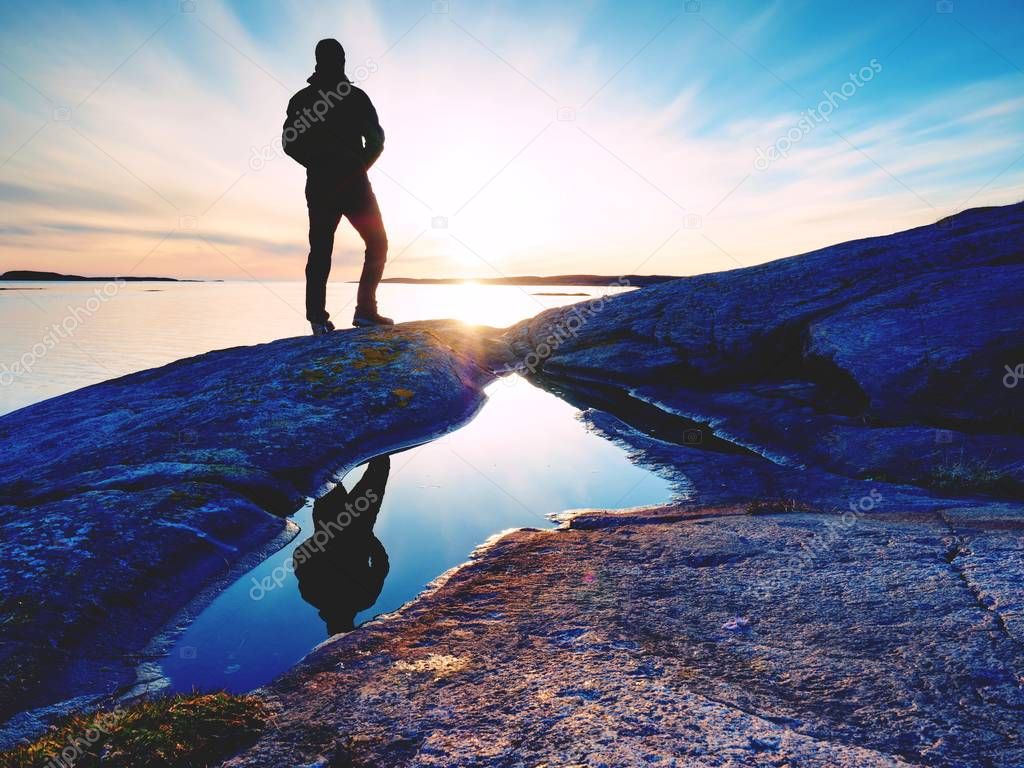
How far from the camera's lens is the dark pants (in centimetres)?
1116

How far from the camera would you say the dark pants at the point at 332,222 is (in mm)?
11164

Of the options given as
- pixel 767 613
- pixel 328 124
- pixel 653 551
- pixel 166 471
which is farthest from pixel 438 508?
pixel 328 124

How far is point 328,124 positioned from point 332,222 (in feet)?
6.04

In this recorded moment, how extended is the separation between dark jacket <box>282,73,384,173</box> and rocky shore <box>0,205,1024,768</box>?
3.60 metres

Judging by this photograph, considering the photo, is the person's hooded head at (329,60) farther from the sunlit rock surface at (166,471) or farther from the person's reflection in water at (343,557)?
the person's reflection in water at (343,557)

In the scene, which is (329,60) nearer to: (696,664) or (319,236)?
(319,236)

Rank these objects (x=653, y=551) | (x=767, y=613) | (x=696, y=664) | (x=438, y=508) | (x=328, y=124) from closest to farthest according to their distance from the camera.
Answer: (x=696, y=664) < (x=767, y=613) < (x=653, y=551) < (x=438, y=508) < (x=328, y=124)

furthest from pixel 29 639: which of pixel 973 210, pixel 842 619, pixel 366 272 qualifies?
pixel 973 210

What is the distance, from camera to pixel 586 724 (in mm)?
2723

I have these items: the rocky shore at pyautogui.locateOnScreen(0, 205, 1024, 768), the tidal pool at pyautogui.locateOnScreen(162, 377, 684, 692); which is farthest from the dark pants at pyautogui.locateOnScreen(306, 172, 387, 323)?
the tidal pool at pyautogui.locateOnScreen(162, 377, 684, 692)

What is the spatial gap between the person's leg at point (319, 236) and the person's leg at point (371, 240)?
452 millimetres

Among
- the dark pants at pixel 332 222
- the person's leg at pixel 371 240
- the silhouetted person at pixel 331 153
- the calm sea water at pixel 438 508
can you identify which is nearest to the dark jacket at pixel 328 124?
the silhouetted person at pixel 331 153

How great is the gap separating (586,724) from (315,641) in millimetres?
2203

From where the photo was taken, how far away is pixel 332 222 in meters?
11.4
